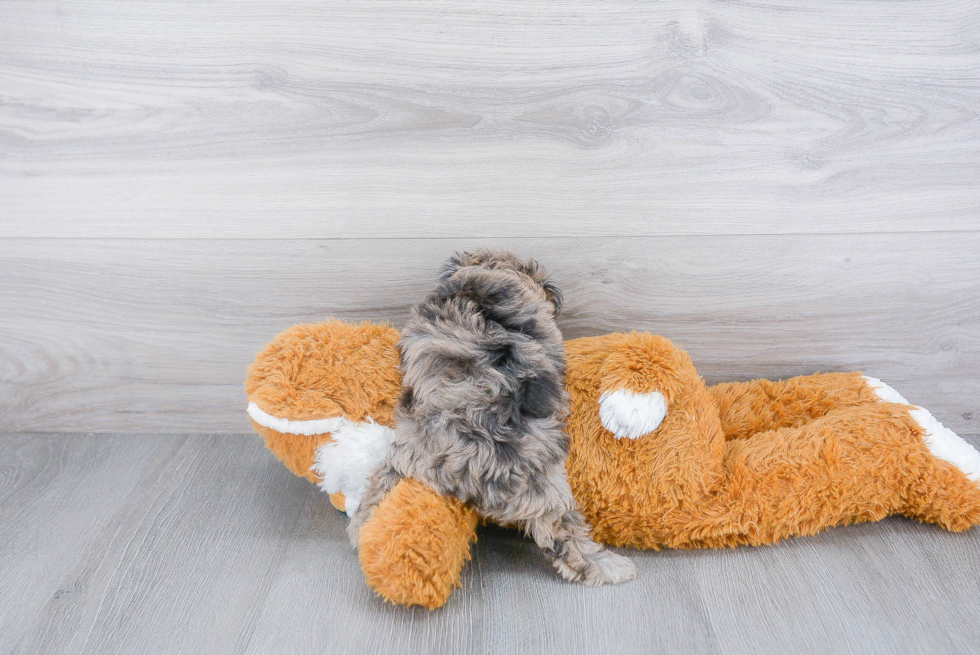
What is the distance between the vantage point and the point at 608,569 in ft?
2.58

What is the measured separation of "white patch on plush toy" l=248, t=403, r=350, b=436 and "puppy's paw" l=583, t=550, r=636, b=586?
35 centimetres

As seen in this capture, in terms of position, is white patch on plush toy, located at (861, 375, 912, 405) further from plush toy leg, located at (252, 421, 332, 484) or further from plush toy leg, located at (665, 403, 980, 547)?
plush toy leg, located at (252, 421, 332, 484)

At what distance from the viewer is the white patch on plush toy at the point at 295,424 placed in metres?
0.83

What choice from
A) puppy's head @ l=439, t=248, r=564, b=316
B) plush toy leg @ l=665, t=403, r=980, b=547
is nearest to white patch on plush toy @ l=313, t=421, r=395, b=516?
puppy's head @ l=439, t=248, r=564, b=316

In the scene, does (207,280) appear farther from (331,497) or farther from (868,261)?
(868,261)

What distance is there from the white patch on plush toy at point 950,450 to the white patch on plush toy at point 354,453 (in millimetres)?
672

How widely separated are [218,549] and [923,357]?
106 cm

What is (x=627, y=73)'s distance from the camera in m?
0.93

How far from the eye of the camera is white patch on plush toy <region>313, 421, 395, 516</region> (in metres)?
0.85

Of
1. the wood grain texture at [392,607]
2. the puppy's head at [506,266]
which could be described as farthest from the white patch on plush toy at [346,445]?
the puppy's head at [506,266]

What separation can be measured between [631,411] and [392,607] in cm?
35

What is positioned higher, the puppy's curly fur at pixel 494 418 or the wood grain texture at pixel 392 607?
the puppy's curly fur at pixel 494 418

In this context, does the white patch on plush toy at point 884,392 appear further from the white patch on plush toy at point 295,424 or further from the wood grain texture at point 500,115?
the white patch on plush toy at point 295,424

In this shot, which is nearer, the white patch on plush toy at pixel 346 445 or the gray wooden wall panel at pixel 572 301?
the white patch on plush toy at pixel 346 445
